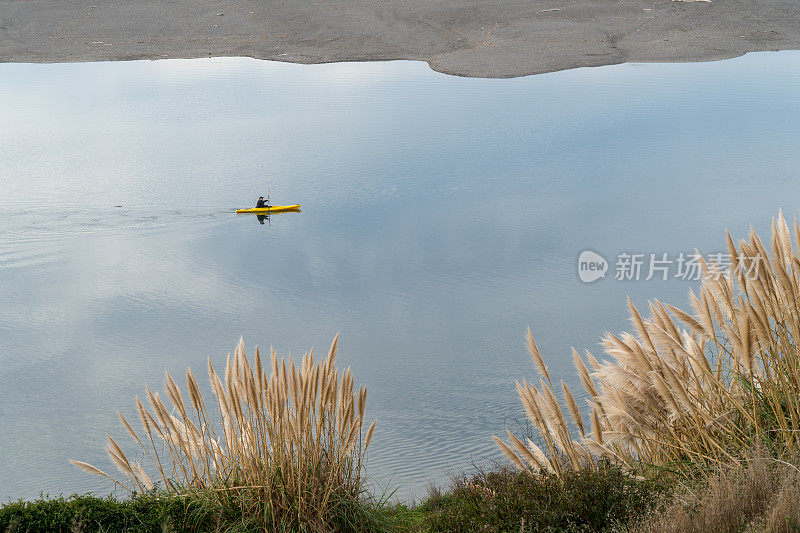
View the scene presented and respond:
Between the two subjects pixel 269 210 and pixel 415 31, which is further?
pixel 415 31

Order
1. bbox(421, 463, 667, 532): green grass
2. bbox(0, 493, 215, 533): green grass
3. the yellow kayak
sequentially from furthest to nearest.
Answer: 1. the yellow kayak
2. bbox(0, 493, 215, 533): green grass
3. bbox(421, 463, 667, 532): green grass

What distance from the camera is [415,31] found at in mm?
12609

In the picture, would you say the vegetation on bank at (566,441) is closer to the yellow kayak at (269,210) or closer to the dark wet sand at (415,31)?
the yellow kayak at (269,210)

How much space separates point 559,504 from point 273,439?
3.37 feet

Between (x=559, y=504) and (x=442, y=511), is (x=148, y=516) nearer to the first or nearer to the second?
(x=442, y=511)

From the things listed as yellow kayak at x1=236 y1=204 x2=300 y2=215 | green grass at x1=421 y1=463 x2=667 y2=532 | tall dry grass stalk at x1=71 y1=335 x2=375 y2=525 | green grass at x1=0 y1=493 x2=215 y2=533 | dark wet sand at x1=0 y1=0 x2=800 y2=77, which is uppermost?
dark wet sand at x1=0 y1=0 x2=800 y2=77

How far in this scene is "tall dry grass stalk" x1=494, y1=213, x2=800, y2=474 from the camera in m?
2.66

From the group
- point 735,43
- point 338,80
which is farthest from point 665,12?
point 338,80

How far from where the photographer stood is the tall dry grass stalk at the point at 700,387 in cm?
266

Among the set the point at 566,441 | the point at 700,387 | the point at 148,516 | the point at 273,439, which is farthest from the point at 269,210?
the point at 700,387

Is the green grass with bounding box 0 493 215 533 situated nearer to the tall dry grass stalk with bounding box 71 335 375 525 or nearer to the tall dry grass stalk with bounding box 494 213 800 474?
the tall dry grass stalk with bounding box 71 335 375 525

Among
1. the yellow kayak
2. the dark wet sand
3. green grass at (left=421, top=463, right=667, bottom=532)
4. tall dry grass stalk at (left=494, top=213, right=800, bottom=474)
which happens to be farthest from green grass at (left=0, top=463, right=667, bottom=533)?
the dark wet sand

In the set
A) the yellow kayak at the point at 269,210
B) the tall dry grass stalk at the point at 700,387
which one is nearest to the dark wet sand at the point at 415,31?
the yellow kayak at the point at 269,210

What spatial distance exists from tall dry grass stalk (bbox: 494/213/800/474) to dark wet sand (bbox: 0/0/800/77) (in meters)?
8.31
